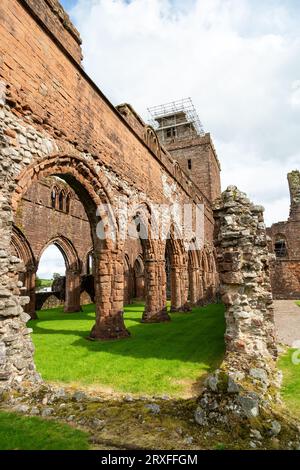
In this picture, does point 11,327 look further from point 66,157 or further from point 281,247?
point 281,247

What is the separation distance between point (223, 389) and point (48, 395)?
2246 mm

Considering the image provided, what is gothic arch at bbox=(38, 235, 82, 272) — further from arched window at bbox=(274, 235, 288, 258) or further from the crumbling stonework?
arched window at bbox=(274, 235, 288, 258)

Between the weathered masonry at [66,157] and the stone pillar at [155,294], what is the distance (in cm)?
4

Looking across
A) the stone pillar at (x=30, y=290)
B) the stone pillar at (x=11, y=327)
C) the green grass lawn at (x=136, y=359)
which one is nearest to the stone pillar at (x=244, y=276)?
the green grass lawn at (x=136, y=359)

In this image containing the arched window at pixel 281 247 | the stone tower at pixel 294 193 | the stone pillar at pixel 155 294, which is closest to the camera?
the stone pillar at pixel 155 294

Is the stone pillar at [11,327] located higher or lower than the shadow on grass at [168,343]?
higher

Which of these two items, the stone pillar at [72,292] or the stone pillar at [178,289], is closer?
the stone pillar at [178,289]

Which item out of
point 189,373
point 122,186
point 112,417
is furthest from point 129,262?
point 112,417

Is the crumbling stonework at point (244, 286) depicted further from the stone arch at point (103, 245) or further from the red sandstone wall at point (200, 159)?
the red sandstone wall at point (200, 159)

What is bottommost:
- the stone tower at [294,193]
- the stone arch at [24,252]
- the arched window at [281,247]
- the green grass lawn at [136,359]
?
the green grass lawn at [136,359]

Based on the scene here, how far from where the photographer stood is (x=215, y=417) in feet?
9.59

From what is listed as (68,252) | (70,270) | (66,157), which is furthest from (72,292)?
(66,157)

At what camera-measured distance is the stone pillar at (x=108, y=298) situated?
859cm

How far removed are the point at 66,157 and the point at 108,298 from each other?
4141 millimetres
